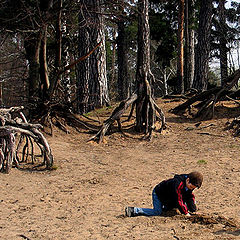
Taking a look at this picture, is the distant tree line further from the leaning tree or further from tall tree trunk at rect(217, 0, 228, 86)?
tall tree trunk at rect(217, 0, 228, 86)

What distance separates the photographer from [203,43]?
15852 mm

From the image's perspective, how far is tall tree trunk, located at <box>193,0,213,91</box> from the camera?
51.1ft

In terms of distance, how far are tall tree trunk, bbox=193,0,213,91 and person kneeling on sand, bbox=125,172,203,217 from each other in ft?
37.6

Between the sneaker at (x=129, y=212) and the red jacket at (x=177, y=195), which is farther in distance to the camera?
the sneaker at (x=129, y=212)

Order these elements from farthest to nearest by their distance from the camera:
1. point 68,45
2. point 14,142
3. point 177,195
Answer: point 68,45
point 14,142
point 177,195

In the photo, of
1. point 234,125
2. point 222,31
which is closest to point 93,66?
point 234,125

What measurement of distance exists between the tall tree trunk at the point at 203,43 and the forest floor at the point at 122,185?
169 inches

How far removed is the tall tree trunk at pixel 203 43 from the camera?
15.6 m

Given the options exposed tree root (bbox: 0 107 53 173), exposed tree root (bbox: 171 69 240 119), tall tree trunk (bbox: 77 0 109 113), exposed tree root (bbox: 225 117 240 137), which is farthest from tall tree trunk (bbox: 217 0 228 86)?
exposed tree root (bbox: 0 107 53 173)

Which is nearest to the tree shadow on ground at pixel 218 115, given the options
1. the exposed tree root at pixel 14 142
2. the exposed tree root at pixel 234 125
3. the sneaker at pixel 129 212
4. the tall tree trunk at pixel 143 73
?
the exposed tree root at pixel 234 125

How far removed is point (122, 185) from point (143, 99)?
4.48m

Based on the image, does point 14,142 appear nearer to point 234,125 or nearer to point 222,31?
point 234,125

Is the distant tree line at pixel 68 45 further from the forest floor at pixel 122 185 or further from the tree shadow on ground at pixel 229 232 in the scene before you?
the tree shadow on ground at pixel 229 232

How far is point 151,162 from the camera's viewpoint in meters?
8.46
